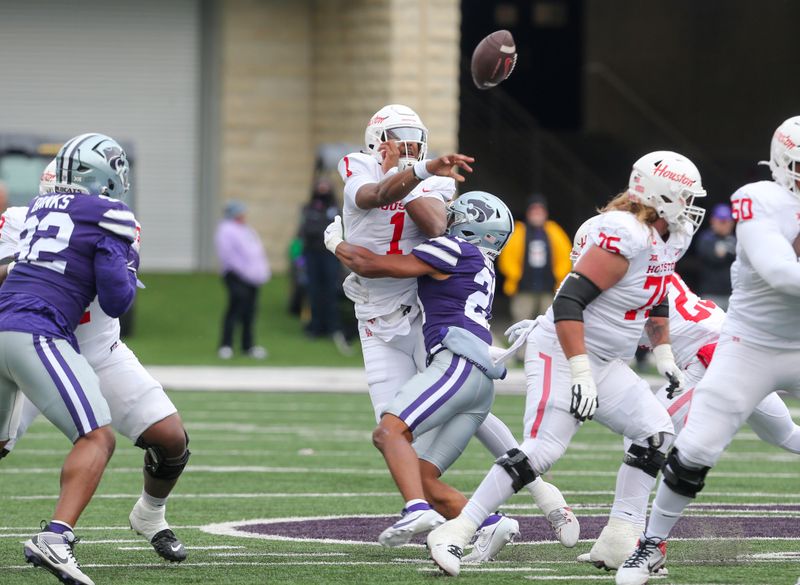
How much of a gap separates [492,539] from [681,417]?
5.07ft

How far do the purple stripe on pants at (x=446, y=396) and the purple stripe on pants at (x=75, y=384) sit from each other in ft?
4.13

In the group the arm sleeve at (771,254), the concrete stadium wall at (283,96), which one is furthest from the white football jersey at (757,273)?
the concrete stadium wall at (283,96)

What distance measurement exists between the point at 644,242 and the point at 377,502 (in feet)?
9.11

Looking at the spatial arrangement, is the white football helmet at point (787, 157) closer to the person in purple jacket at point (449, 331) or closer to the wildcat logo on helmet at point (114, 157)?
the person in purple jacket at point (449, 331)

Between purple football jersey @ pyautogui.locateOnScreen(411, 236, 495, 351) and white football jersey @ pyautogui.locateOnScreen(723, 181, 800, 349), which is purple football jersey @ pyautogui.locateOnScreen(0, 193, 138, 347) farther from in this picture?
white football jersey @ pyautogui.locateOnScreen(723, 181, 800, 349)

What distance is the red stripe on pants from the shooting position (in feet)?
20.8

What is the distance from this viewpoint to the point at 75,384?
19.0 ft

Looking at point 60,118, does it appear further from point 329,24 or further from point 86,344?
point 86,344

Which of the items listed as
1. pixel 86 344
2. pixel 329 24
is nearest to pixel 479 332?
pixel 86 344

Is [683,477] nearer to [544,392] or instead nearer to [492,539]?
[544,392]

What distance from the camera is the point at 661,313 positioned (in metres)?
6.90

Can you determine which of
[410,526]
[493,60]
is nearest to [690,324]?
[493,60]

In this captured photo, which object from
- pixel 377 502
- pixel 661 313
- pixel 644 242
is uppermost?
pixel 644 242

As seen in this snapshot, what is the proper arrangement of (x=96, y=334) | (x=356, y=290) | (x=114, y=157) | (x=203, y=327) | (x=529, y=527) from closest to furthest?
1. (x=114, y=157)
2. (x=96, y=334)
3. (x=356, y=290)
4. (x=529, y=527)
5. (x=203, y=327)
